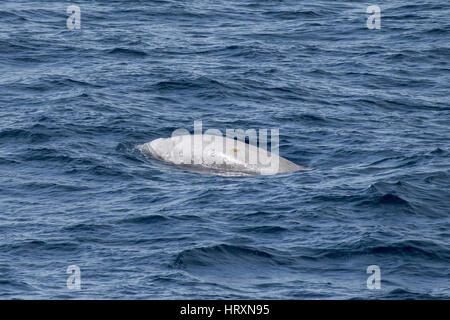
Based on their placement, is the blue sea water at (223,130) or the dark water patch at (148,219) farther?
the dark water patch at (148,219)

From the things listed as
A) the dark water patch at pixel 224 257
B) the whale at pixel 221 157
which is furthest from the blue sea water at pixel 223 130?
the whale at pixel 221 157

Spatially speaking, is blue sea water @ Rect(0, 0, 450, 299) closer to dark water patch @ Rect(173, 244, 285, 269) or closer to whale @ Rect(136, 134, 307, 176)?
dark water patch @ Rect(173, 244, 285, 269)

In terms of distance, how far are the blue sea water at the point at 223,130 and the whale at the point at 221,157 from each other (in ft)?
1.80

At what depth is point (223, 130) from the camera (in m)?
35.0

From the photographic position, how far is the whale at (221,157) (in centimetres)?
3131

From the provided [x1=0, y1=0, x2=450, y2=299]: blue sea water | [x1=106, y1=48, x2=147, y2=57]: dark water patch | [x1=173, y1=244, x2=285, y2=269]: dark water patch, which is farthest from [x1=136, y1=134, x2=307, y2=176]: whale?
[x1=106, y1=48, x2=147, y2=57]: dark water patch

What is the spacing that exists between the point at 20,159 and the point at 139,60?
42.7 feet

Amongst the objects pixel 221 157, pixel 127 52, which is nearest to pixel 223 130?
pixel 221 157

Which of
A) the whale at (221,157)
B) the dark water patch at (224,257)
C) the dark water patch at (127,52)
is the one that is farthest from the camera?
the dark water patch at (127,52)

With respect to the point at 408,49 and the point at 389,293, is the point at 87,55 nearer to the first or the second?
the point at 408,49

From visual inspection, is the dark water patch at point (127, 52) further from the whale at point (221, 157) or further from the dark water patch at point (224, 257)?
the dark water patch at point (224, 257)

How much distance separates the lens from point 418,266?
24.0 m

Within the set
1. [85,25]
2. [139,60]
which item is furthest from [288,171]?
[85,25]

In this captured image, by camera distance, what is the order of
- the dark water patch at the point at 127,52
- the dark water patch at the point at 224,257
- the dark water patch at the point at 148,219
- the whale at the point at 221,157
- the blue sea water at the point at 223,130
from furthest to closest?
the dark water patch at the point at 127,52
the whale at the point at 221,157
the dark water patch at the point at 148,219
the dark water patch at the point at 224,257
the blue sea water at the point at 223,130
